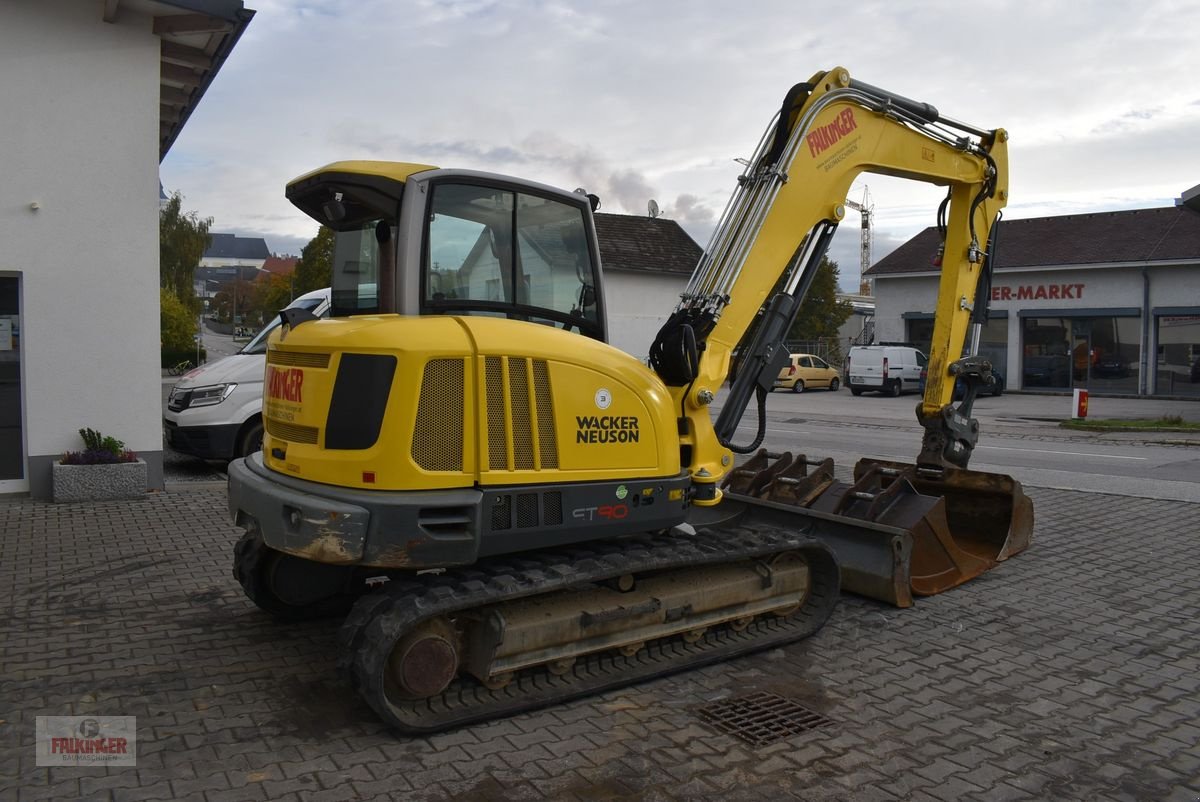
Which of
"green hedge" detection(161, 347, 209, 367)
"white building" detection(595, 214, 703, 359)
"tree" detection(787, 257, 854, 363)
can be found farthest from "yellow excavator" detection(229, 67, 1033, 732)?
"green hedge" detection(161, 347, 209, 367)

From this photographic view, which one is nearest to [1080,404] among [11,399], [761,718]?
[761,718]

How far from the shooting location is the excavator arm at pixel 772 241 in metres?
5.90

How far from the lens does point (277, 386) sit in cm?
518

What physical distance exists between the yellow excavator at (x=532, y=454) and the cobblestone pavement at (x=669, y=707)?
0.89 feet

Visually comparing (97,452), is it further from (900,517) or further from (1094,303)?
(1094,303)

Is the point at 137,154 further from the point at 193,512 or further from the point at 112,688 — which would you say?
the point at 112,688

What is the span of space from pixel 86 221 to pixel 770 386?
7360 mm

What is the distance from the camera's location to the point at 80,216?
975 centimetres

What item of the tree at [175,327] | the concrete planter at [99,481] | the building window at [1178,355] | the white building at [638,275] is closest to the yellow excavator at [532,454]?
the concrete planter at [99,481]

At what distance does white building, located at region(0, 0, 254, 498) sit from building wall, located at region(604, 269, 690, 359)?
970 inches

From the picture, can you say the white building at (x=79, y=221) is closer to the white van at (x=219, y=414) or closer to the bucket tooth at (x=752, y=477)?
the white van at (x=219, y=414)

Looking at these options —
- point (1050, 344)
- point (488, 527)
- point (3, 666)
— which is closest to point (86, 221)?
point (3, 666)

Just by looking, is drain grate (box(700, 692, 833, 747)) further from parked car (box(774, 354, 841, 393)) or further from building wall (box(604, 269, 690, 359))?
building wall (box(604, 269, 690, 359))

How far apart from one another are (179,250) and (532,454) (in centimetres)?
5778
